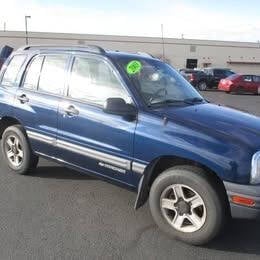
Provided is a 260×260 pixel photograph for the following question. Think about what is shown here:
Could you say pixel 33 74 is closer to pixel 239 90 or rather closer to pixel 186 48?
pixel 239 90

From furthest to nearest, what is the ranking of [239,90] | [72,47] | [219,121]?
[239,90], [72,47], [219,121]

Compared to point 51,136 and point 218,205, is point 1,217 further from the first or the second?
point 218,205

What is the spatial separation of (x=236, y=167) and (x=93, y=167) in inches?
70.4

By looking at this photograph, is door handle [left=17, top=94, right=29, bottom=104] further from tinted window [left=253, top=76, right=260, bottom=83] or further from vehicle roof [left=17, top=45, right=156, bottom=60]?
tinted window [left=253, top=76, right=260, bottom=83]

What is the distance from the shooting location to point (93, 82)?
546cm

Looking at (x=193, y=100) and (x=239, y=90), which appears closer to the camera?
(x=193, y=100)

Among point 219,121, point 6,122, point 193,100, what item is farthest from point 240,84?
point 219,121

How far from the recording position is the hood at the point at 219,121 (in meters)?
4.42

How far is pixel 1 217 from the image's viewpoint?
201 inches

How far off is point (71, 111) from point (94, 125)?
45cm

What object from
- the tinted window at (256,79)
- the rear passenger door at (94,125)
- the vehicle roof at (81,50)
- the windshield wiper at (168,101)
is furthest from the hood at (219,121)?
the tinted window at (256,79)

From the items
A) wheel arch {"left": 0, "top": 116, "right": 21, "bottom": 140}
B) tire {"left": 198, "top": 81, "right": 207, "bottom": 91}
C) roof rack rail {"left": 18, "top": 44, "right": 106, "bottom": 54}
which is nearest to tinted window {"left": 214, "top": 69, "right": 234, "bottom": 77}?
tire {"left": 198, "top": 81, "right": 207, "bottom": 91}

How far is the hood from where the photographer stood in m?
4.42

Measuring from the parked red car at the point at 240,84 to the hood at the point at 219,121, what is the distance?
77.9ft
